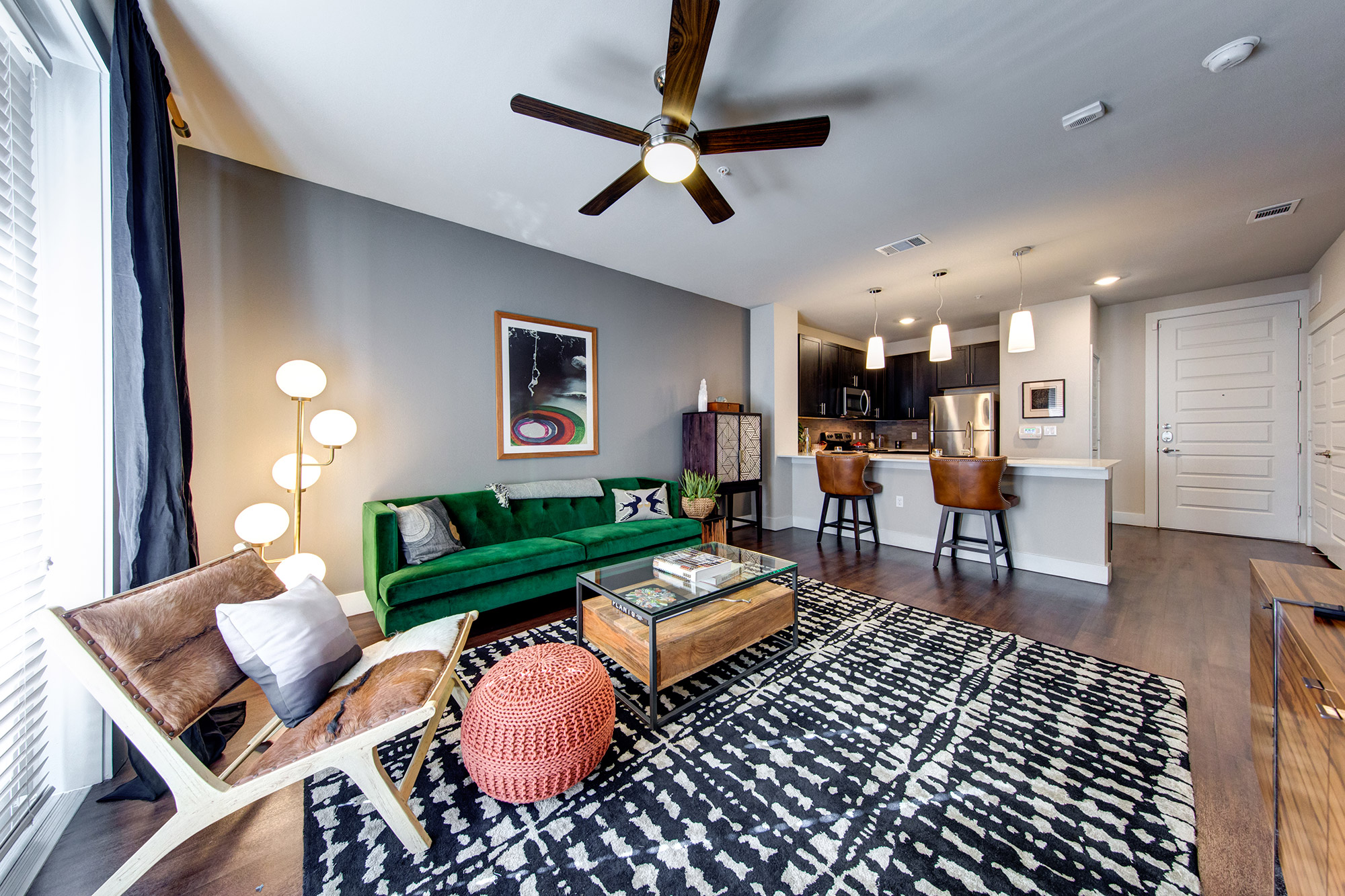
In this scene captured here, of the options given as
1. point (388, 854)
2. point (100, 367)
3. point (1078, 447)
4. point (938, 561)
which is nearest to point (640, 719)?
point (388, 854)

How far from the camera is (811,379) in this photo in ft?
19.2

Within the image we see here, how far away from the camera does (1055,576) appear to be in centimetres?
346

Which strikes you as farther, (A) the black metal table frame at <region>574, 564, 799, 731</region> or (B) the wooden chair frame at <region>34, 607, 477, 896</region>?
(A) the black metal table frame at <region>574, 564, 799, 731</region>

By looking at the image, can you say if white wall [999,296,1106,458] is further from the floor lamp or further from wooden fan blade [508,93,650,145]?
the floor lamp

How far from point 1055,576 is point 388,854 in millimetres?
4354

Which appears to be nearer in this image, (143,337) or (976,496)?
(143,337)

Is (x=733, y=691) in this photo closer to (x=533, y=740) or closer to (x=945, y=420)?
(x=533, y=740)

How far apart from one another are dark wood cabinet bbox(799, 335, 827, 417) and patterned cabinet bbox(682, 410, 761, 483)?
1234mm

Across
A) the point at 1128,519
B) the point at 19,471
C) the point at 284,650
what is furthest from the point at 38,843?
the point at 1128,519

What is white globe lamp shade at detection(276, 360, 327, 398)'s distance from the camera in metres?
2.36

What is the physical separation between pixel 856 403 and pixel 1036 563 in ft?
11.3

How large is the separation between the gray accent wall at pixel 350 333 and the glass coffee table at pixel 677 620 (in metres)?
1.67

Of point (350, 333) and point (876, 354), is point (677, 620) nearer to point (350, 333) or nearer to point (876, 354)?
point (350, 333)

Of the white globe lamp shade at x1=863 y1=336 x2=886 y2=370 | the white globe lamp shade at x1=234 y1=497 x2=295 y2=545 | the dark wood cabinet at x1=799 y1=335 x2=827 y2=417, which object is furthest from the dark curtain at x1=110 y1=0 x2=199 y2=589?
the dark wood cabinet at x1=799 y1=335 x2=827 y2=417
